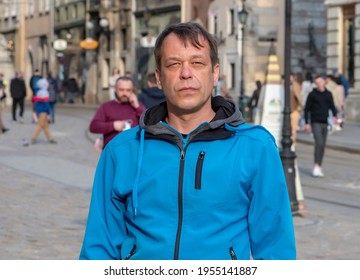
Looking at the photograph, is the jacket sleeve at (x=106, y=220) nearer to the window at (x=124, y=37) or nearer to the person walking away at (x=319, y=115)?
the person walking away at (x=319, y=115)

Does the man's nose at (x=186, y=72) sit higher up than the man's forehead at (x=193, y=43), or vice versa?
the man's forehead at (x=193, y=43)

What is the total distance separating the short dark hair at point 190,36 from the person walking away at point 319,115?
618 inches

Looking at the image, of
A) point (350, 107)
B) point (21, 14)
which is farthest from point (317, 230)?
point (21, 14)

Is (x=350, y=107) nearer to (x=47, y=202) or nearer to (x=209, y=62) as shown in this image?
(x=47, y=202)

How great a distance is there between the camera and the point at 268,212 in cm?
376

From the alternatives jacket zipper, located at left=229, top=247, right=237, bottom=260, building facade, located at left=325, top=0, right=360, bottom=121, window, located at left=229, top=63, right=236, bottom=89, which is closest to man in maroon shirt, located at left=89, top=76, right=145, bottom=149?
jacket zipper, located at left=229, top=247, right=237, bottom=260

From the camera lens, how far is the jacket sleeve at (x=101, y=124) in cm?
1180

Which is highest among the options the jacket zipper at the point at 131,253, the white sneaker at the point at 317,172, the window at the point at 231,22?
the window at the point at 231,22

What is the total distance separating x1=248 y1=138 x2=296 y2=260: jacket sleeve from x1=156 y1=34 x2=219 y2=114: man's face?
0.27 meters

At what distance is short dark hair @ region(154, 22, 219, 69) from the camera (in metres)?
3.81

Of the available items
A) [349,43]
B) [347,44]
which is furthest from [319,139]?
[347,44]

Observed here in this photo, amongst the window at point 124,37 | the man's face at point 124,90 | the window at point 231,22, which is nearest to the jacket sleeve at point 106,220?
the man's face at point 124,90

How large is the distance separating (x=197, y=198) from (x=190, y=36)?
21.1 inches

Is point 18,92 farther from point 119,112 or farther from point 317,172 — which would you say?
point 119,112
